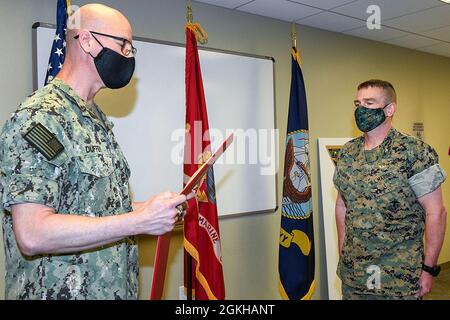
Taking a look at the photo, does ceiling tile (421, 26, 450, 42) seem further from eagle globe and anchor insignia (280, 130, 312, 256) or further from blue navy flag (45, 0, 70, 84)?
blue navy flag (45, 0, 70, 84)

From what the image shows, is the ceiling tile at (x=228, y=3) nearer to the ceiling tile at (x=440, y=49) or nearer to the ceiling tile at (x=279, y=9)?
the ceiling tile at (x=279, y=9)

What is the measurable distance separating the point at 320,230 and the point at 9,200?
292 centimetres

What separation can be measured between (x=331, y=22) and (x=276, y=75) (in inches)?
27.1

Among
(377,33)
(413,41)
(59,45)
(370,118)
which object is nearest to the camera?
(59,45)

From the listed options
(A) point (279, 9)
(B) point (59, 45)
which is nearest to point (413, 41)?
(A) point (279, 9)

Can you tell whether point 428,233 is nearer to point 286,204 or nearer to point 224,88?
point 286,204

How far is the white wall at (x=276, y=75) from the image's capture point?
6.82 ft

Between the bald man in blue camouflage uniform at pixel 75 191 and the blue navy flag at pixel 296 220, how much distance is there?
1.75 metres

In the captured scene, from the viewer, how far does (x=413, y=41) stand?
4043mm

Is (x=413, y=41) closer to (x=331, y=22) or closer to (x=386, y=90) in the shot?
(x=331, y=22)

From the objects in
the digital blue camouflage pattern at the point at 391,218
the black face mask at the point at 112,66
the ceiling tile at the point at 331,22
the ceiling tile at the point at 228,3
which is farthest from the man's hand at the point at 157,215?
the ceiling tile at the point at 331,22

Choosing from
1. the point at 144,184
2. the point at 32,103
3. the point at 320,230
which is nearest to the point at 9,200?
the point at 32,103

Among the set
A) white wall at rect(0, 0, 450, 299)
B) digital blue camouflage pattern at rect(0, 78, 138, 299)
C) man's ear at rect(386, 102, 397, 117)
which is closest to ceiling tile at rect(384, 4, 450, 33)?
white wall at rect(0, 0, 450, 299)

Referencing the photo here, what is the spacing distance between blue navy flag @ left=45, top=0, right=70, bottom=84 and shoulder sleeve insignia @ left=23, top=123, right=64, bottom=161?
39.1 inches
